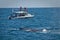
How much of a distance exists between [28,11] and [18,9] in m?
0.11

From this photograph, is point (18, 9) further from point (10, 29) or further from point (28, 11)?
point (10, 29)

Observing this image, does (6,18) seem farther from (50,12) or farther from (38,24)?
(50,12)

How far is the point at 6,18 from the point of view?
1884 mm

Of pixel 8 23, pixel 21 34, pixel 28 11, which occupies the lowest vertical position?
pixel 21 34

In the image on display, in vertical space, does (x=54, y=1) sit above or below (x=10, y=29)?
above

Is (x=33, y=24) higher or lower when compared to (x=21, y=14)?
lower

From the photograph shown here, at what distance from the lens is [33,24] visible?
1.86 meters

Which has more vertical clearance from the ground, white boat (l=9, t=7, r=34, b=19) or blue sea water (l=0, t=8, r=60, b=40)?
white boat (l=9, t=7, r=34, b=19)

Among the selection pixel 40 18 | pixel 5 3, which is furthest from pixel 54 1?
pixel 5 3

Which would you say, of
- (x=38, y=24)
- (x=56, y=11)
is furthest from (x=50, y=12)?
(x=38, y=24)

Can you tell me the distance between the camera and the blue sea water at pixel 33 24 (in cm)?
183

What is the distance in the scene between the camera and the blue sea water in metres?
1.83

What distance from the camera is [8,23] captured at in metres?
1.88

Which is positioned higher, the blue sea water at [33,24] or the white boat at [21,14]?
the white boat at [21,14]
